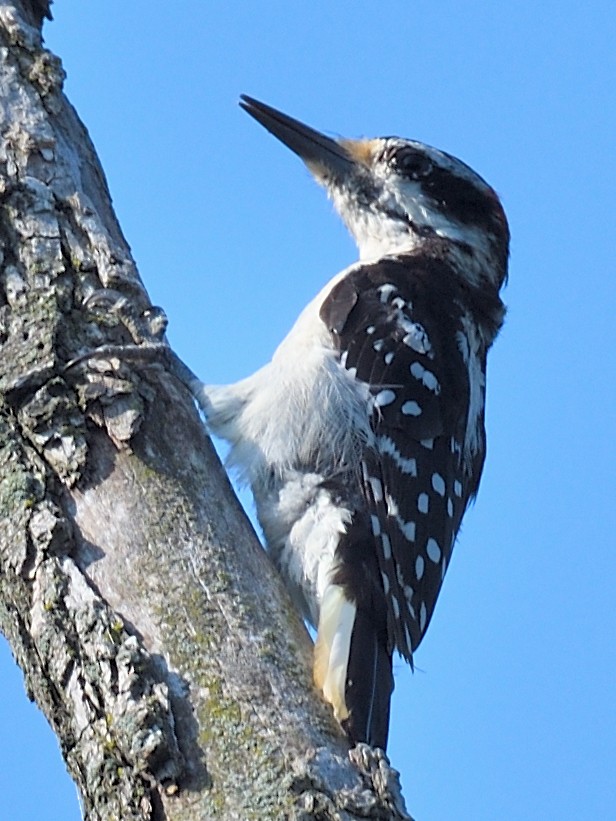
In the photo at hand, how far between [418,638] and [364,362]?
88cm

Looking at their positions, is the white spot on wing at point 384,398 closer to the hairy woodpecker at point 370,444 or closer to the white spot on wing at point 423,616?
the hairy woodpecker at point 370,444

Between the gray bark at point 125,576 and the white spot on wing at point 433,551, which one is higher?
the white spot on wing at point 433,551

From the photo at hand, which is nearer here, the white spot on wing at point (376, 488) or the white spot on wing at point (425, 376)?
the white spot on wing at point (376, 488)

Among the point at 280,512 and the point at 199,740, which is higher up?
the point at 280,512

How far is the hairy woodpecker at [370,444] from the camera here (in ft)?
10.8

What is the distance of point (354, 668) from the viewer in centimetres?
285

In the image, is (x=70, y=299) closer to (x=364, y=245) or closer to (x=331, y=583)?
(x=331, y=583)

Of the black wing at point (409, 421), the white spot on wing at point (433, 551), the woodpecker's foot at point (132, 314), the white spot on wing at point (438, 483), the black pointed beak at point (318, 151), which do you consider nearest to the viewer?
the woodpecker's foot at point (132, 314)

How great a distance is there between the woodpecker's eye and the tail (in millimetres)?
2151

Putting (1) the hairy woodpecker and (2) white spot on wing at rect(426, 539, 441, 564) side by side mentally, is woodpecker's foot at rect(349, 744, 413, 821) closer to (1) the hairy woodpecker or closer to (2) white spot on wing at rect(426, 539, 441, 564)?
(1) the hairy woodpecker

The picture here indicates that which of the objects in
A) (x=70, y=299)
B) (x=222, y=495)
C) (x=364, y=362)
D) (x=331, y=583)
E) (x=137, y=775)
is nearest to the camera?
(x=137, y=775)

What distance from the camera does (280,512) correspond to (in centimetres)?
350

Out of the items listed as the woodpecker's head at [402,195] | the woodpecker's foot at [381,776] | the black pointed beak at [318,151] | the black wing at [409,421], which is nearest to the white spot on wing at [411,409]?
the black wing at [409,421]

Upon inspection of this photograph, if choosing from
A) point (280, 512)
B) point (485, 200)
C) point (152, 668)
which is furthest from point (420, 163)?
point (152, 668)
